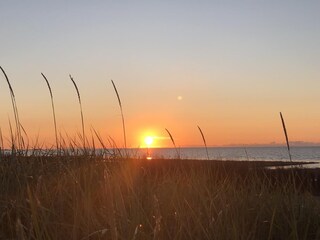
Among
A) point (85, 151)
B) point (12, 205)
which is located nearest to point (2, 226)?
point (12, 205)

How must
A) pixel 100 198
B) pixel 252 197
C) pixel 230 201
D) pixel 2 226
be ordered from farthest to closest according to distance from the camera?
pixel 252 197, pixel 230 201, pixel 100 198, pixel 2 226

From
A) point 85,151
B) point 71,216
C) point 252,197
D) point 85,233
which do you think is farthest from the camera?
point 85,151

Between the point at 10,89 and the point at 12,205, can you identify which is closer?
the point at 12,205

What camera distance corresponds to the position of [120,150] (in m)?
7.33

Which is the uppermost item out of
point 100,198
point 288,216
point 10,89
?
point 10,89

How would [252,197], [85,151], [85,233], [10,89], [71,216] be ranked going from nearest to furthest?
[85,233] → [71,216] → [252,197] → [10,89] → [85,151]

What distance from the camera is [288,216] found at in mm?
4719

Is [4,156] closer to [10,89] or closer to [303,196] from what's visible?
[10,89]

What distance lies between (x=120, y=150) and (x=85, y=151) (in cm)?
56

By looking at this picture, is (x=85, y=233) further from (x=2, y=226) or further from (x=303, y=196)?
(x=303, y=196)

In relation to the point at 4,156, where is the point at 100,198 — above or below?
below

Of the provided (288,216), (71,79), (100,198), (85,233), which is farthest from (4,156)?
(288,216)

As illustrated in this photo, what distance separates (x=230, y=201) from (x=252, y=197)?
0.48 m

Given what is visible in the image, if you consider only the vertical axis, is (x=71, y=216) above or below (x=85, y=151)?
below
